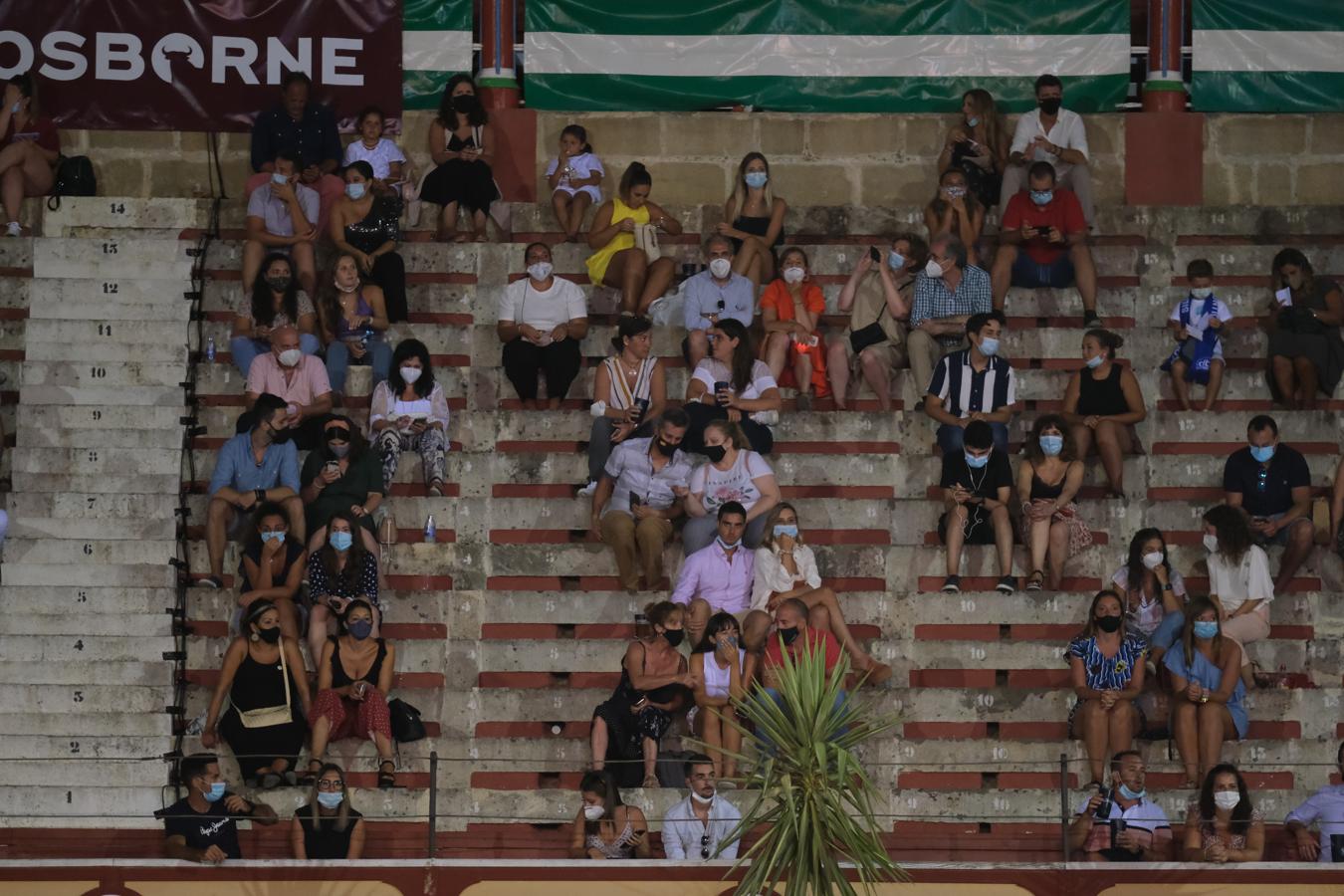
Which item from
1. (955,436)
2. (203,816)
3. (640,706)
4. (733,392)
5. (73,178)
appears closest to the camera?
(203,816)

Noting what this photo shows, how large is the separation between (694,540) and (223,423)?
12.9 ft

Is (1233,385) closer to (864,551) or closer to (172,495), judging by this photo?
(864,551)

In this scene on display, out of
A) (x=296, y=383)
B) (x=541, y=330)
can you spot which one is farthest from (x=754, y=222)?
(x=296, y=383)

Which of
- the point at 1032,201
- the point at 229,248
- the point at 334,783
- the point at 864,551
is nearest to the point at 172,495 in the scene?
the point at 229,248

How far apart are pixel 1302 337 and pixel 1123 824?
526 centimetres

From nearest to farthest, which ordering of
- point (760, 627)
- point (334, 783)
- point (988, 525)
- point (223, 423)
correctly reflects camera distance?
point (334, 783) → point (760, 627) → point (988, 525) → point (223, 423)

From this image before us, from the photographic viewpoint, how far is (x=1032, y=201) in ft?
64.1

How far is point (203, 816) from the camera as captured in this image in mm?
14828

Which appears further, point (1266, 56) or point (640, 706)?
point (1266, 56)

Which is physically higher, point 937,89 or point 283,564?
point 937,89

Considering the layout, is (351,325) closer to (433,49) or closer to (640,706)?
(433,49)

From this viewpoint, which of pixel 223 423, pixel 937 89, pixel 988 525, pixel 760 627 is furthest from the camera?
pixel 937 89

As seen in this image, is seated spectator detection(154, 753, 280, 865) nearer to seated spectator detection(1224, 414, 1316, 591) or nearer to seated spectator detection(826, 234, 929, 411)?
seated spectator detection(826, 234, 929, 411)

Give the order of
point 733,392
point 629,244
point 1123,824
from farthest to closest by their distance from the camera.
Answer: point 629,244 < point 733,392 < point 1123,824
